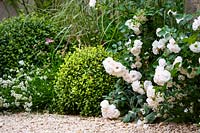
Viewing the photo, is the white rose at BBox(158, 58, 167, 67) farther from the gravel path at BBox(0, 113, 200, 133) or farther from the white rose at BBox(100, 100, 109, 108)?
the white rose at BBox(100, 100, 109, 108)

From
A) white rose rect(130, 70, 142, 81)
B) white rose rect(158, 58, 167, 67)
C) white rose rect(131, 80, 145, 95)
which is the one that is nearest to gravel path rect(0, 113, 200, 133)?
white rose rect(131, 80, 145, 95)

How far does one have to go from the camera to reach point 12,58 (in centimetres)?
567

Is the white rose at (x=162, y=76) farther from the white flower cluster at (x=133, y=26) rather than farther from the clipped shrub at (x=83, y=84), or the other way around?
the clipped shrub at (x=83, y=84)

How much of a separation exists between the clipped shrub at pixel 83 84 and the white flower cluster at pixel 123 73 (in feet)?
1.25

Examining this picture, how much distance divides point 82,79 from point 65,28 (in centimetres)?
146

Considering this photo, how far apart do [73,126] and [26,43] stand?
6.36 ft

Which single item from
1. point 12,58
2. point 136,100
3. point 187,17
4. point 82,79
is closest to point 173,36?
point 187,17

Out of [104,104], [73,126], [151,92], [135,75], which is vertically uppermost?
[135,75]

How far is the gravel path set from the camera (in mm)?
3838

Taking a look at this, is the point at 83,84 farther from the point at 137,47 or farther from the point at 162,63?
the point at 162,63

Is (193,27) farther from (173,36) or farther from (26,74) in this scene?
(26,74)

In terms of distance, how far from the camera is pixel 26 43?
226 inches

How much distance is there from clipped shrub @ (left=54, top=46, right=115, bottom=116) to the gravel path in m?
0.11

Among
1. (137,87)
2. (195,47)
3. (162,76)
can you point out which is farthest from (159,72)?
(137,87)
